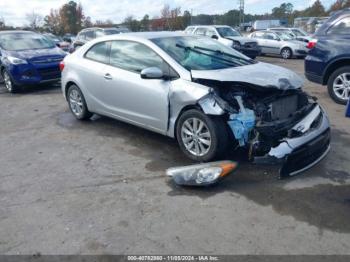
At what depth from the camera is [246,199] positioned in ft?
12.0

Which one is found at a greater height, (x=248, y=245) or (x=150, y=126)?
(x=150, y=126)

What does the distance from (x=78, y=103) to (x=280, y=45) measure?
14127 millimetres

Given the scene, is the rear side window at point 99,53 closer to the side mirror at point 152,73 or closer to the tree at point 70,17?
the side mirror at point 152,73

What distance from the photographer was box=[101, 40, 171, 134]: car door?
4.76 metres

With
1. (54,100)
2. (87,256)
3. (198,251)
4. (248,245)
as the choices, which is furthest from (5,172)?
(54,100)

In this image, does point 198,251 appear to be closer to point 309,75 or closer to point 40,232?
point 40,232

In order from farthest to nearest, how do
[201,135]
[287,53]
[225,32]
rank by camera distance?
[287,53] → [225,32] → [201,135]

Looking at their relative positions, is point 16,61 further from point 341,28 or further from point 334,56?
point 341,28

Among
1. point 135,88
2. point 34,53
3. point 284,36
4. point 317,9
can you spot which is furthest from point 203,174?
point 317,9

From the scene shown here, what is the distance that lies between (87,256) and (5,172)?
2.32 metres

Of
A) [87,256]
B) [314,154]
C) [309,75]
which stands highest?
[309,75]

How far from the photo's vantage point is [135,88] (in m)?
5.05

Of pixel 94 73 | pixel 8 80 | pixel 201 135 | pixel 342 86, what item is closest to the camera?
pixel 201 135

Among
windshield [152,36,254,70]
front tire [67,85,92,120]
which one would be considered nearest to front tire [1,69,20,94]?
front tire [67,85,92,120]
